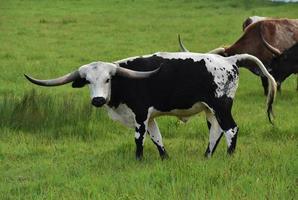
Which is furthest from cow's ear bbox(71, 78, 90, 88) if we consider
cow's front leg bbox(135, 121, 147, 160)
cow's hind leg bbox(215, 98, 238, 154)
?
cow's hind leg bbox(215, 98, 238, 154)

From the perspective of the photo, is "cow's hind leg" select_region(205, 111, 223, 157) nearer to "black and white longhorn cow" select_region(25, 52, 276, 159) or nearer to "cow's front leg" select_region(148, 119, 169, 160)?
"black and white longhorn cow" select_region(25, 52, 276, 159)

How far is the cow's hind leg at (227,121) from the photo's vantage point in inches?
287

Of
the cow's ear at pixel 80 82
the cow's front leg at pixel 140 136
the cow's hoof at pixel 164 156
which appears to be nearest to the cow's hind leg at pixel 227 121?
the cow's hoof at pixel 164 156

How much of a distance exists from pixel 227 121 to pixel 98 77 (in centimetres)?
164

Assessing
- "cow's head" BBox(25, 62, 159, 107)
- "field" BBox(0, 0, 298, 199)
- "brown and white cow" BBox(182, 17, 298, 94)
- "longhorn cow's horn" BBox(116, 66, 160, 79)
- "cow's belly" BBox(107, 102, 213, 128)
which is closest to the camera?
"field" BBox(0, 0, 298, 199)

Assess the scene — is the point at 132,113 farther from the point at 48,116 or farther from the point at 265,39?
the point at 265,39

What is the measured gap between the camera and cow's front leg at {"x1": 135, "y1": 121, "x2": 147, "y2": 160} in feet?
24.3

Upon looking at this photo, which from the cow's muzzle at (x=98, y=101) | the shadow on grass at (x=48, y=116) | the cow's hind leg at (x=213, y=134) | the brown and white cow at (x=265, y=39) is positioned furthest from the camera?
the brown and white cow at (x=265, y=39)

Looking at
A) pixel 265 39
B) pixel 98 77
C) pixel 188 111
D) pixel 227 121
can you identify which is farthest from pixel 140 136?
pixel 265 39

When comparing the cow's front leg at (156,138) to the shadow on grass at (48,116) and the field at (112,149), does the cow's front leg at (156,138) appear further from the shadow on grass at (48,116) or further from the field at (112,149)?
the shadow on grass at (48,116)

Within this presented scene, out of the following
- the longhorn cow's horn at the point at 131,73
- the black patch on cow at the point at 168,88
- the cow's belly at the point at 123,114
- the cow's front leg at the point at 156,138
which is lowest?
the cow's front leg at the point at 156,138

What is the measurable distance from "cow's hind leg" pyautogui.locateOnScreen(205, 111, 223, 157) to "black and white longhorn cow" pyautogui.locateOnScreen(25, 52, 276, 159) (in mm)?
13

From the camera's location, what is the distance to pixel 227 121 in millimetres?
7324

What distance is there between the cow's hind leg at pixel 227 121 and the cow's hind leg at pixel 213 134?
25cm
